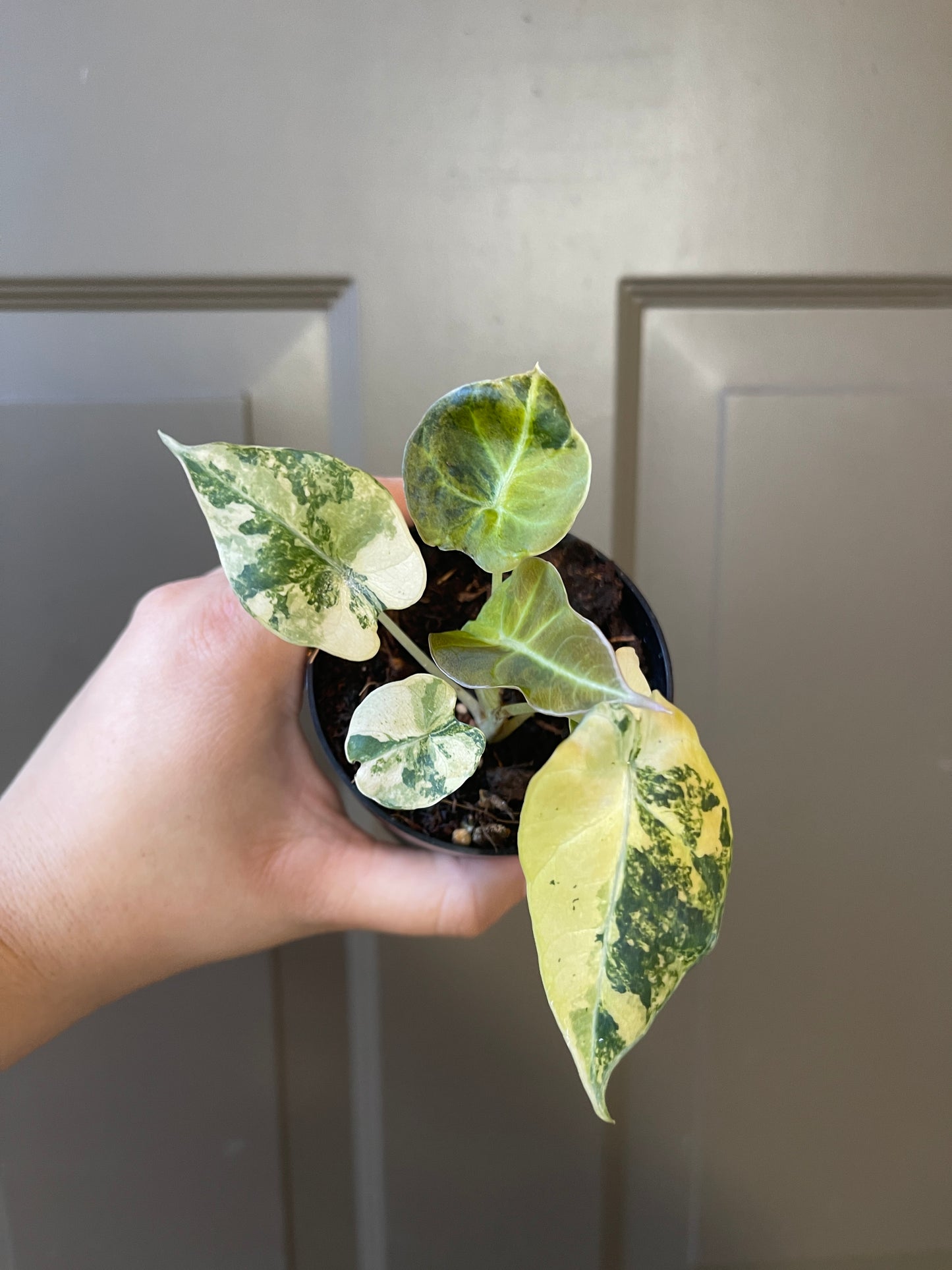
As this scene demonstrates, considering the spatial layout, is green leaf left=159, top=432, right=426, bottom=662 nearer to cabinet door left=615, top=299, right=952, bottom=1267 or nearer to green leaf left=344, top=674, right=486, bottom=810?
green leaf left=344, top=674, right=486, bottom=810

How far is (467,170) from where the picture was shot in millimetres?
626

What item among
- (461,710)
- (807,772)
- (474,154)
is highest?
(474,154)

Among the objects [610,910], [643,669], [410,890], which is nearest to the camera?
[610,910]

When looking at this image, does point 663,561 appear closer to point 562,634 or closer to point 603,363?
point 603,363

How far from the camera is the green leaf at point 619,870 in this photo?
245 mm

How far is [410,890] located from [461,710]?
0.16 meters

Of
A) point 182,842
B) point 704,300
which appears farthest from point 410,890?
point 704,300

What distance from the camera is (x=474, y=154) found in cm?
62

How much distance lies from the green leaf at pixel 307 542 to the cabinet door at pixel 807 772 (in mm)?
422

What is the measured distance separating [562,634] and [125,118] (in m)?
0.57

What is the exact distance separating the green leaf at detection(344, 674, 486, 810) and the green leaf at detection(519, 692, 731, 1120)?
0.04 meters

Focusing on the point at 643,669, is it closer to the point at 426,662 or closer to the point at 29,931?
the point at 426,662

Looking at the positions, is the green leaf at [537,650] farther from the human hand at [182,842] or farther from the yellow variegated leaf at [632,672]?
the human hand at [182,842]

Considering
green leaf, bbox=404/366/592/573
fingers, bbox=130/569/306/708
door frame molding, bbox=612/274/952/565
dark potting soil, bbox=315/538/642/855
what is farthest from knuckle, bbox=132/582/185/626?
door frame molding, bbox=612/274/952/565
